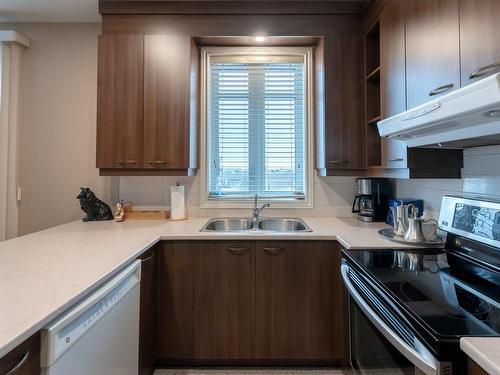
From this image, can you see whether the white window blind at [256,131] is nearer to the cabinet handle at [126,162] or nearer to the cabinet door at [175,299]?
the cabinet handle at [126,162]

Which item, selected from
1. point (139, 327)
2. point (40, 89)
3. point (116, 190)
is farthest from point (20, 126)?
point (139, 327)

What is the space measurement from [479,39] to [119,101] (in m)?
2.07

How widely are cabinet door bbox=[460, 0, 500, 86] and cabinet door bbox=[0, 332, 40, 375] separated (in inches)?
65.7

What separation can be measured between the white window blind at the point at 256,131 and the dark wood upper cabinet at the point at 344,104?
36 cm

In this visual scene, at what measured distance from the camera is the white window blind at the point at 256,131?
243cm

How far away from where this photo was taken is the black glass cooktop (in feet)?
2.40

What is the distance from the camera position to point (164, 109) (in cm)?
205

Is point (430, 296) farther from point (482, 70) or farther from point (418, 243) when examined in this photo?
point (482, 70)

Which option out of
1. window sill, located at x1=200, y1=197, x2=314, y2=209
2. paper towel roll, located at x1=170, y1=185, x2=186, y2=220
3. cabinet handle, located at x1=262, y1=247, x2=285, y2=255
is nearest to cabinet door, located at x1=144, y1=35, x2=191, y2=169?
paper towel roll, located at x1=170, y1=185, x2=186, y2=220

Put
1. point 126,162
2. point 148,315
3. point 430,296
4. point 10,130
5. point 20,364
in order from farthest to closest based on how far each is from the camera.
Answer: point 10,130
point 126,162
point 148,315
point 430,296
point 20,364

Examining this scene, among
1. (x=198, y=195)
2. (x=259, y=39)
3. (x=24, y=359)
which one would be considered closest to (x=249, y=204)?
(x=198, y=195)

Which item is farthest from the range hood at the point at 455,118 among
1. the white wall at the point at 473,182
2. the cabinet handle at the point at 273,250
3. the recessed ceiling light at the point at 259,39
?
the recessed ceiling light at the point at 259,39

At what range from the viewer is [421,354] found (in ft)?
2.40

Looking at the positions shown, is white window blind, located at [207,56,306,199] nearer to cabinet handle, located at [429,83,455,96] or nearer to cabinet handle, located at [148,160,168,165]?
cabinet handle, located at [148,160,168,165]
